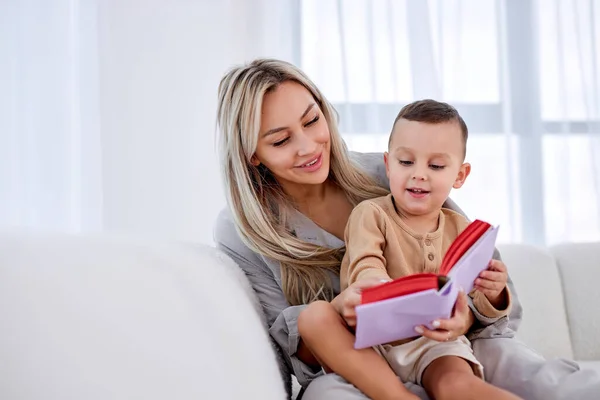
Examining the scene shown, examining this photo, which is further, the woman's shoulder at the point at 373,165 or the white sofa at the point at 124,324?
the woman's shoulder at the point at 373,165

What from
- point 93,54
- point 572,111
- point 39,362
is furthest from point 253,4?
→ point 39,362

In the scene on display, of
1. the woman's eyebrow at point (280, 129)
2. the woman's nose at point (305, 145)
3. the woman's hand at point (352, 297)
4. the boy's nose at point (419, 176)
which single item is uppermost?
the woman's eyebrow at point (280, 129)

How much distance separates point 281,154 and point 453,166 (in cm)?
39

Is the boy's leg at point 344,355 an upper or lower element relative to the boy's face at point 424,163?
lower

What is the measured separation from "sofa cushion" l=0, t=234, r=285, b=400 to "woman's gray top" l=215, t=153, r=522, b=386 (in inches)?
9.9

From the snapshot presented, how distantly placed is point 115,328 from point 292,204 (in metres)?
0.87

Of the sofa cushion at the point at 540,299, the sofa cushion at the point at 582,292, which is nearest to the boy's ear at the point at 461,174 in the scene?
the sofa cushion at the point at 540,299

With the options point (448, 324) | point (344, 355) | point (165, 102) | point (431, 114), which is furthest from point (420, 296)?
point (165, 102)

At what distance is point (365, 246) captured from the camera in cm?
149

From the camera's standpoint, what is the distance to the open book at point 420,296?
1138 mm

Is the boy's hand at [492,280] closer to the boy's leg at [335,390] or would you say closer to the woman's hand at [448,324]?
the woman's hand at [448,324]

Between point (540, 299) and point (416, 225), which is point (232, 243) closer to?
point (416, 225)

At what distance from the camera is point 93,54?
131 inches

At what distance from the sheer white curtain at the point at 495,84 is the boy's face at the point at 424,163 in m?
1.81
